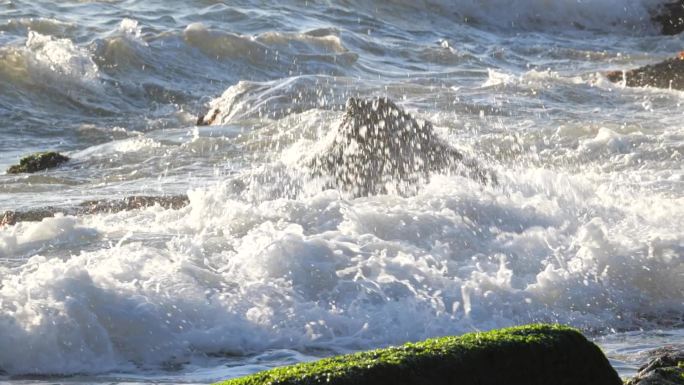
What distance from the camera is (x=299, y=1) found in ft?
75.6

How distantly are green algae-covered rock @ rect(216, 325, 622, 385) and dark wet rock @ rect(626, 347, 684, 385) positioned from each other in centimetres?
19

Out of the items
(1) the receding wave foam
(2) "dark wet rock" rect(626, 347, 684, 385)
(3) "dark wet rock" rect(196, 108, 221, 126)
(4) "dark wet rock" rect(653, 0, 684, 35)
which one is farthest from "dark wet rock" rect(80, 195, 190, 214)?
(4) "dark wet rock" rect(653, 0, 684, 35)

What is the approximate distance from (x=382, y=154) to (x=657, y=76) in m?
8.20

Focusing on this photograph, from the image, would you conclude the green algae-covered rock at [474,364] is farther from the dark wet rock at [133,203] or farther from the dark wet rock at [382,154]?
the dark wet rock at [133,203]

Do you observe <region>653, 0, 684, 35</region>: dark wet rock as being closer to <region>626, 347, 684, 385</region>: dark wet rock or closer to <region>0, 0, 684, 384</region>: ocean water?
<region>0, 0, 684, 384</region>: ocean water

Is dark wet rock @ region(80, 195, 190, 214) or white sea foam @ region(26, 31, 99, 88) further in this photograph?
white sea foam @ region(26, 31, 99, 88)

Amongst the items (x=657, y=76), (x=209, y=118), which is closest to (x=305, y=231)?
(x=209, y=118)

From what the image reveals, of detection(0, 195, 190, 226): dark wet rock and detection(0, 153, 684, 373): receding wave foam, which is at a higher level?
detection(0, 195, 190, 226): dark wet rock

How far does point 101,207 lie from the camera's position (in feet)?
28.8

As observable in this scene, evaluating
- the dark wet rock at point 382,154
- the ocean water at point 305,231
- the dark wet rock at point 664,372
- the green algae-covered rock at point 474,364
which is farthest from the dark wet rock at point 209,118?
the green algae-covered rock at point 474,364

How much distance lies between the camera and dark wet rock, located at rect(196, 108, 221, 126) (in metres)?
14.2

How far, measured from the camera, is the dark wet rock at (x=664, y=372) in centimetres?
396

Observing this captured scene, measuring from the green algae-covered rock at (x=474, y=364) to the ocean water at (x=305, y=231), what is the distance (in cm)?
128

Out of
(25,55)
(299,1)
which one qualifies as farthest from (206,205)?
(299,1)
